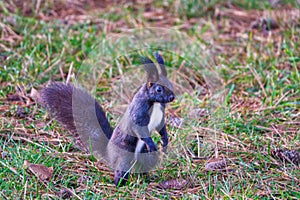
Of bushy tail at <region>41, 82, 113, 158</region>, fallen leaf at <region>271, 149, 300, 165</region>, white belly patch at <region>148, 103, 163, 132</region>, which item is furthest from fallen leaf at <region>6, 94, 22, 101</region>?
fallen leaf at <region>271, 149, 300, 165</region>

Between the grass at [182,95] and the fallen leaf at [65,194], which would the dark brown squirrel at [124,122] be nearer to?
the grass at [182,95]

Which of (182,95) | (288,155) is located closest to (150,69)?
(288,155)

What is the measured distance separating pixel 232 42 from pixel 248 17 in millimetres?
638

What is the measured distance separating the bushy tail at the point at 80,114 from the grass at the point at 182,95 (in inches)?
4.8

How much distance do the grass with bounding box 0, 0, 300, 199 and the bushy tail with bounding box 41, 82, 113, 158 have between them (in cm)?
12

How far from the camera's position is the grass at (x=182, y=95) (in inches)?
108

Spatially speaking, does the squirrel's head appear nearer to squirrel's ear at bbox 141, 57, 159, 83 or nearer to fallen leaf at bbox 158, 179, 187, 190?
squirrel's ear at bbox 141, 57, 159, 83

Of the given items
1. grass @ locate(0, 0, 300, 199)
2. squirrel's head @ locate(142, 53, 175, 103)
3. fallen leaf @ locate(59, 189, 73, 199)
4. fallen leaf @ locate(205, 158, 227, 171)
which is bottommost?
fallen leaf @ locate(205, 158, 227, 171)

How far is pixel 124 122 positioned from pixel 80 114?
1.15 ft

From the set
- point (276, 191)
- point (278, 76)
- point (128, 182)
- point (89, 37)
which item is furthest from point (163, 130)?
point (89, 37)

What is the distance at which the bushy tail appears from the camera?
2.88m

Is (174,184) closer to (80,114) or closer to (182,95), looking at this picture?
(80,114)

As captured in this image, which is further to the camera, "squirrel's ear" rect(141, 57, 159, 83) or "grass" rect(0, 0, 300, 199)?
"grass" rect(0, 0, 300, 199)

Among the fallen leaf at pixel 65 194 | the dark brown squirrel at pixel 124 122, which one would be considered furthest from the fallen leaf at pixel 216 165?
the fallen leaf at pixel 65 194
